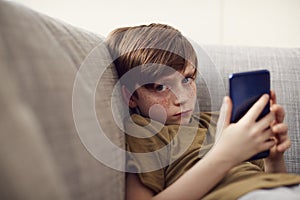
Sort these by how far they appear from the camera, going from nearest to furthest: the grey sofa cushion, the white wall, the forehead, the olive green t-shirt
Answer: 1. the grey sofa cushion
2. the olive green t-shirt
3. the forehead
4. the white wall

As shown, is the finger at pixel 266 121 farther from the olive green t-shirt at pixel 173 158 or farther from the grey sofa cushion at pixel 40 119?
the grey sofa cushion at pixel 40 119

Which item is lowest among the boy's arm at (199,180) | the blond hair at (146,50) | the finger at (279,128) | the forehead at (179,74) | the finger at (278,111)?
the boy's arm at (199,180)

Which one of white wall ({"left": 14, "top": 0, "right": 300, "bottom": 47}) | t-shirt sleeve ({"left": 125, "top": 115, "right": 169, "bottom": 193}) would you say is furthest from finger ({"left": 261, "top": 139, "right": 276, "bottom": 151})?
white wall ({"left": 14, "top": 0, "right": 300, "bottom": 47})

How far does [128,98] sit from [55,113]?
28 cm

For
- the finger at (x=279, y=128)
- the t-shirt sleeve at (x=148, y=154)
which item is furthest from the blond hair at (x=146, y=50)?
the finger at (x=279, y=128)

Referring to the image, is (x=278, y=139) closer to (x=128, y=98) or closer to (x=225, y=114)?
(x=225, y=114)

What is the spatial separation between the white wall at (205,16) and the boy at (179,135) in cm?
65

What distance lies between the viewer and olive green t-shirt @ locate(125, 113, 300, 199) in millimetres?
578

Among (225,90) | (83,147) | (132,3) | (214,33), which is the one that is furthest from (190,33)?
(83,147)

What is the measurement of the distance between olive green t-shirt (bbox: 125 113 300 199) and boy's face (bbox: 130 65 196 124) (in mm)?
20

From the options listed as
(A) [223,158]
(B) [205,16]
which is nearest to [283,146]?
(A) [223,158]

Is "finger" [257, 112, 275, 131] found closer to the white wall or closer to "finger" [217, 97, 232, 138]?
"finger" [217, 97, 232, 138]

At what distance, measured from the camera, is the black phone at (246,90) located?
590 millimetres

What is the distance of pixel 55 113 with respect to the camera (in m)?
0.47
